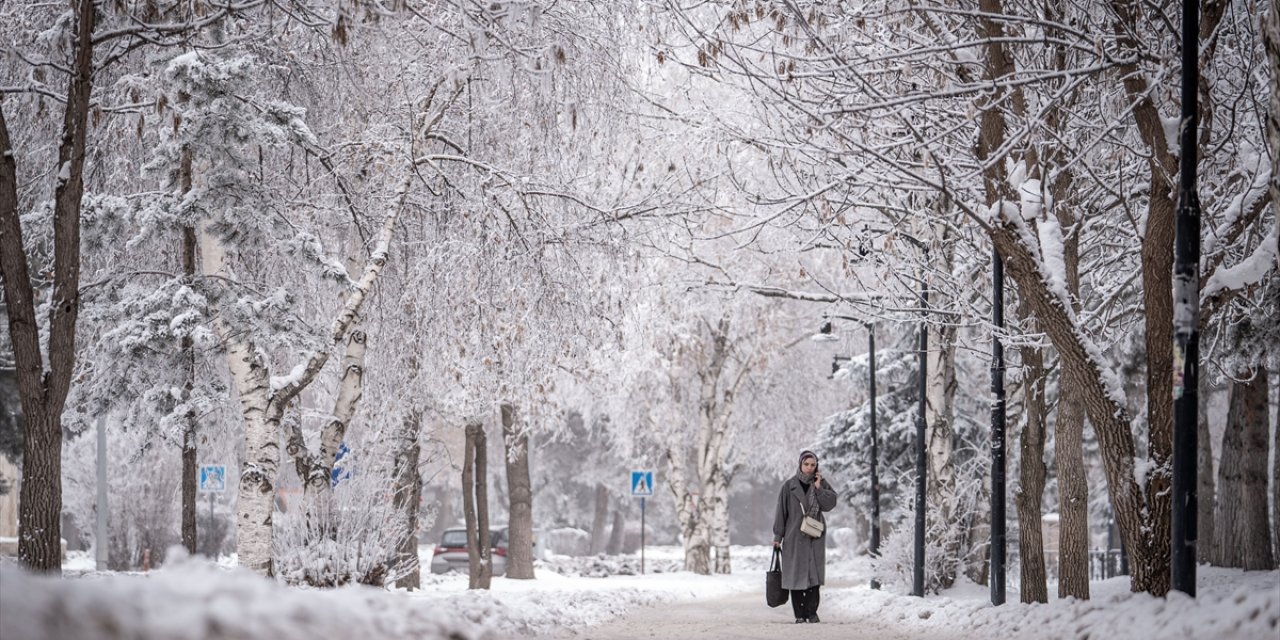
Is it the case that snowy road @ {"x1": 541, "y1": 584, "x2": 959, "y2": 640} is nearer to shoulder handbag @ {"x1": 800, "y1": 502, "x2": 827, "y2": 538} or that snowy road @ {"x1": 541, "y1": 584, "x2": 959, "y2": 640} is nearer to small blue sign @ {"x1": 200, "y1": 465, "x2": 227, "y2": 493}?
shoulder handbag @ {"x1": 800, "y1": 502, "x2": 827, "y2": 538}

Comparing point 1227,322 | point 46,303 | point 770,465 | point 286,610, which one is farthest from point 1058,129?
point 770,465

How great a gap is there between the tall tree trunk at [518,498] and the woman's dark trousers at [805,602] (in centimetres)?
1350

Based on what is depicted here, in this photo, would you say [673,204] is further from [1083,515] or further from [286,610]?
[286,610]

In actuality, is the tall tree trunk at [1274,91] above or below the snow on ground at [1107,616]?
above

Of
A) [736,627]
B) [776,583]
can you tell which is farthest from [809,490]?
→ [736,627]

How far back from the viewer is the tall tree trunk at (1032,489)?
14898 mm

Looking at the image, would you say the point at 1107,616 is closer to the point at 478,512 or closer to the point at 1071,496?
the point at 1071,496

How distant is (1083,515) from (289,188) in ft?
31.9

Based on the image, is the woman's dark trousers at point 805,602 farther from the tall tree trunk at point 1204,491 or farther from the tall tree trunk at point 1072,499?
the tall tree trunk at point 1204,491

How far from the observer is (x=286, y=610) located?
4676 millimetres

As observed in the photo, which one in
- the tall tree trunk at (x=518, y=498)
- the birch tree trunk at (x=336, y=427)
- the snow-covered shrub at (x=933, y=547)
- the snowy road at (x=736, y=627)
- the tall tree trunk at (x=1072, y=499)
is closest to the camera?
the snowy road at (x=736, y=627)

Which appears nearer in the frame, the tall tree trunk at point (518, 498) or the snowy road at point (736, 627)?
the snowy road at point (736, 627)

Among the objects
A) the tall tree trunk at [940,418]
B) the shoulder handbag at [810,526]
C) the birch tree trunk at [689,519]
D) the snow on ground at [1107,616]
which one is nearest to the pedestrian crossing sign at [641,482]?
the birch tree trunk at [689,519]

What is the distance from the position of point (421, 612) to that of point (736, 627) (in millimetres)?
7266
